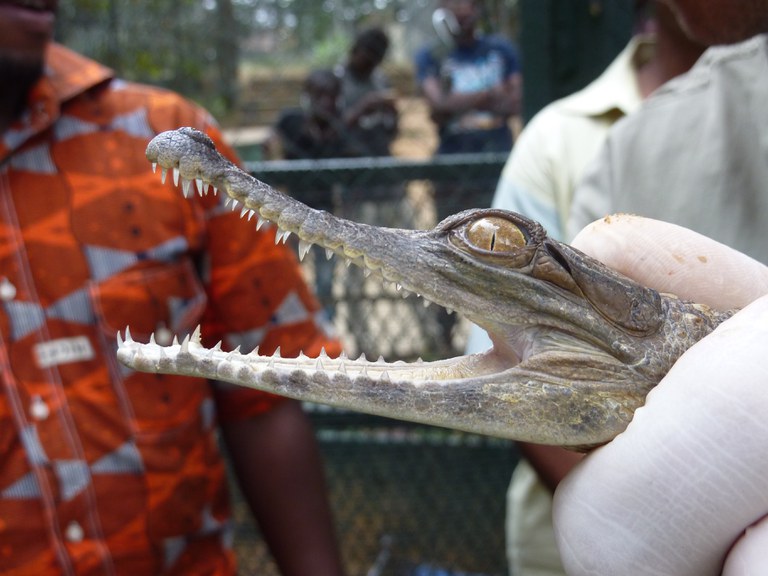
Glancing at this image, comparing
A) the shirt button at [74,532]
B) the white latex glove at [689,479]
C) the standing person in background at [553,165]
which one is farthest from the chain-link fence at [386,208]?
the white latex glove at [689,479]

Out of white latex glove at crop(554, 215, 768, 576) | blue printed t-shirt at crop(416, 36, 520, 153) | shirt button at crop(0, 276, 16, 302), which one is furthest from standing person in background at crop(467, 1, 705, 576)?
blue printed t-shirt at crop(416, 36, 520, 153)

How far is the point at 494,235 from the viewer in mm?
1153

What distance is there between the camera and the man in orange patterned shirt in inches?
62.4

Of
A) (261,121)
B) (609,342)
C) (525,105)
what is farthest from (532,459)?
(261,121)

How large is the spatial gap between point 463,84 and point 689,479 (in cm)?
255

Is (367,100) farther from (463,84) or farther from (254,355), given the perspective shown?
(254,355)

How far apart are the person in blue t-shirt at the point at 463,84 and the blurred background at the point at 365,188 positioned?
0.06m

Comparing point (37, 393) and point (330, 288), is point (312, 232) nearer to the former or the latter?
point (37, 393)

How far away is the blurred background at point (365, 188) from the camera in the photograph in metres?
2.92

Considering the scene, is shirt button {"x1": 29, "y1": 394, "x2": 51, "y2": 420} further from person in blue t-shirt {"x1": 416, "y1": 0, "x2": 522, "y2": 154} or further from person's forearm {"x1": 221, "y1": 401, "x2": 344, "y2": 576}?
person in blue t-shirt {"x1": 416, "y1": 0, "x2": 522, "y2": 154}

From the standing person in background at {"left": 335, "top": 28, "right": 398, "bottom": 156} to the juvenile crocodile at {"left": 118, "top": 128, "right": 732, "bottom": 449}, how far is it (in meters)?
2.12

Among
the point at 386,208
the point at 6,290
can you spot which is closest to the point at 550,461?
the point at 6,290

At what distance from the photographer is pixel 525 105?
2639 millimetres

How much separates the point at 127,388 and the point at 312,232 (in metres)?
0.80
